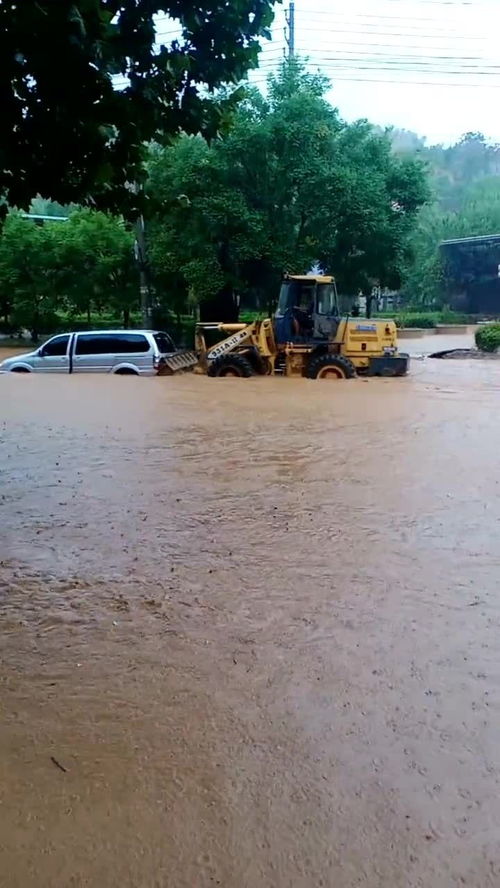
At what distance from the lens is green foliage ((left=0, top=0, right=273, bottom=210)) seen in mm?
4574

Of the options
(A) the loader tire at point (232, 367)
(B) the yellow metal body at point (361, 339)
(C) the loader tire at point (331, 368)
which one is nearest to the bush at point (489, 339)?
(B) the yellow metal body at point (361, 339)

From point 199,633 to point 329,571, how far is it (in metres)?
1.56

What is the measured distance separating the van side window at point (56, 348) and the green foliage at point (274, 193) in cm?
423

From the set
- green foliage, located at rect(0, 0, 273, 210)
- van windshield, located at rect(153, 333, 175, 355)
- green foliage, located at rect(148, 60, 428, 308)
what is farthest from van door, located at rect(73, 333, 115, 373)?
green foliage, located at rect(0, 0, 273, 210)

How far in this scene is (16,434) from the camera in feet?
42.3

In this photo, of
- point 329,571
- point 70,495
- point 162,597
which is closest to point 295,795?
point 162,597

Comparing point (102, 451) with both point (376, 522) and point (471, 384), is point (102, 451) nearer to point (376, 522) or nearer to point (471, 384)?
point (376, 522)

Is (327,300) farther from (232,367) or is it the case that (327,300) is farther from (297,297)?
(232,367)

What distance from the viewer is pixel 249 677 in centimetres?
421

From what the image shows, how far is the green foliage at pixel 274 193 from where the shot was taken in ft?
73.7

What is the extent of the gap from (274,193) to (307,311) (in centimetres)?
513

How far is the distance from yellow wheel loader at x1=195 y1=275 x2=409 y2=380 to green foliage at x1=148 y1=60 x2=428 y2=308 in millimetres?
3227

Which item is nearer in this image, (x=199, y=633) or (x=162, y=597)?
(x=199, y=633)

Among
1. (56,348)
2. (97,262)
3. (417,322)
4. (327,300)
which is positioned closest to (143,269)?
(97,262)
